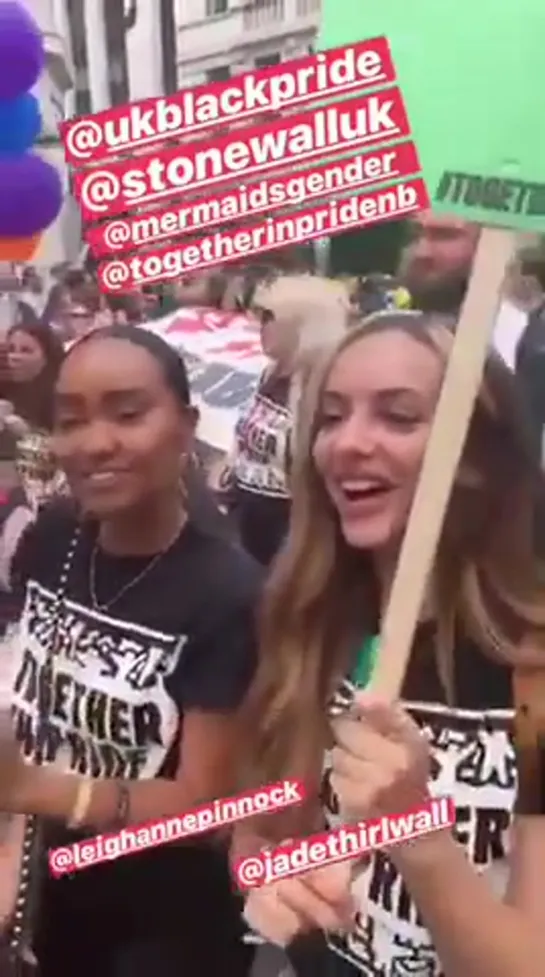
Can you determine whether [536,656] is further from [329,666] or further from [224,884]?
[224,884]

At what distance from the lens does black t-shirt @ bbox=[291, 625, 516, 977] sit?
872 millimetres

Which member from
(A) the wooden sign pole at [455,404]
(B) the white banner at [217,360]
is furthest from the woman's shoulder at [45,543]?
(A) the wooden sign pole at [455,404]

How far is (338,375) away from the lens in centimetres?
87

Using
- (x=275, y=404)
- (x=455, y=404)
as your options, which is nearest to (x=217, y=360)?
(x=275, y=404)

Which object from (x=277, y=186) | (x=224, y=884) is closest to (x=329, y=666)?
(x=224, y=884)

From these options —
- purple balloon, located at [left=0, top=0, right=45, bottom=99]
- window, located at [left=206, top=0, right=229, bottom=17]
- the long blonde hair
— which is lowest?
the long blonde hair

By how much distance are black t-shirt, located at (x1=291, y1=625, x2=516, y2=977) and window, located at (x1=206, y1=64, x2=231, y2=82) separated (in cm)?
35

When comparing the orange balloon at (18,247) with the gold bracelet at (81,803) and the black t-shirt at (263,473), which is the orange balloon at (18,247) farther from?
the gold bracelet at (81,803)

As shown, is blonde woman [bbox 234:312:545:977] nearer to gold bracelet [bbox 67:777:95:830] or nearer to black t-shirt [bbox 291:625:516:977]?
black t-shirt [bbox 291:625:516:977]

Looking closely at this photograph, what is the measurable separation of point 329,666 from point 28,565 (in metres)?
0.21

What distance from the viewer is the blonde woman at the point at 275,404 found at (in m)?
0.88

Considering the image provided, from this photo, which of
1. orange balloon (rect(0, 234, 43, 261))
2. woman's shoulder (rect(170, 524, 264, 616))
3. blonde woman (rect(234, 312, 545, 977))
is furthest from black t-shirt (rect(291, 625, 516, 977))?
orange balloon (rect(0, 234, 43, 261))

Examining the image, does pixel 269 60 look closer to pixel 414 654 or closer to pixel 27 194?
pixel 27 194

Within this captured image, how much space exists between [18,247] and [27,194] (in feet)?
0.11
